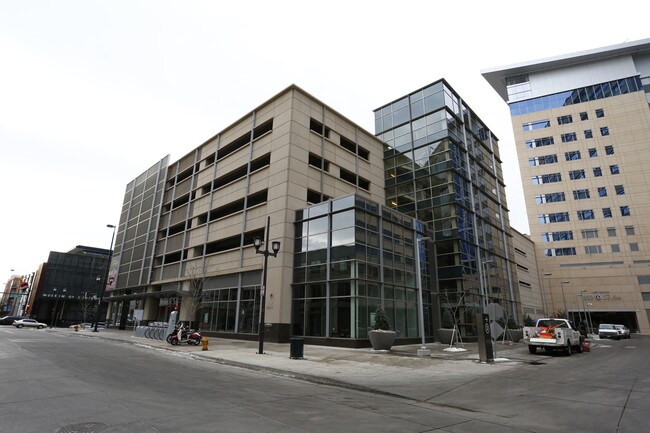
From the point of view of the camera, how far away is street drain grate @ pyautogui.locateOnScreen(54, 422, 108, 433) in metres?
5.25

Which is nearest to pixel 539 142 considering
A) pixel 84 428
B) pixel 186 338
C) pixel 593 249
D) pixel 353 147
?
pixel 593 249

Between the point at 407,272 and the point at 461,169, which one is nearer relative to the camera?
the point at 407,272

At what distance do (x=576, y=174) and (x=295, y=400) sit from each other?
7662 cm

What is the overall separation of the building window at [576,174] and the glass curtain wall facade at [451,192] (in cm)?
3275

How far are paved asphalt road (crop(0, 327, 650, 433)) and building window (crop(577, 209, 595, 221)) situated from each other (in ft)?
203

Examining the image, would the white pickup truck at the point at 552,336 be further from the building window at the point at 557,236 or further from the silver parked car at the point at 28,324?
the silver parked car at the point at 28,324

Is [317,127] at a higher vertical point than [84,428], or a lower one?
higher

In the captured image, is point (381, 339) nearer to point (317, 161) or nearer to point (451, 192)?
point (317, 161)

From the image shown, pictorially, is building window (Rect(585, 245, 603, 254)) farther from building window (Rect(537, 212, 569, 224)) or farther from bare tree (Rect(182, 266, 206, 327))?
bare tree (Rect(182, 266, 206, 327))

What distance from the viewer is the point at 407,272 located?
29.1m

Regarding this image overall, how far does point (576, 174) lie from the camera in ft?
218

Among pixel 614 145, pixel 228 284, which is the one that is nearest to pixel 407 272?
pixel 228 284

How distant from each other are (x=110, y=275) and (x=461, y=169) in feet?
170

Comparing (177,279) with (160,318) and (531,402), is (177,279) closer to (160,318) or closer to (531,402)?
(160,318)
